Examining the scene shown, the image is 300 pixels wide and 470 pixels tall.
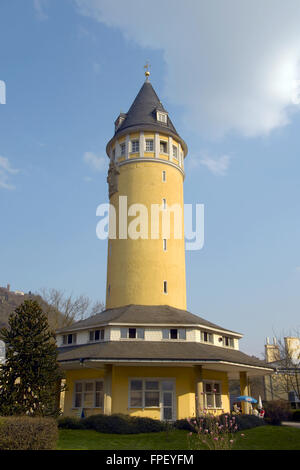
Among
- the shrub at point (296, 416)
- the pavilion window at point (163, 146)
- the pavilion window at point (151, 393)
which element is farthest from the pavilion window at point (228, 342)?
the pavilion window at point (163, 146)

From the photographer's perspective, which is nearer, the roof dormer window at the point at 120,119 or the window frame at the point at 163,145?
the window frame at the point at 163,145

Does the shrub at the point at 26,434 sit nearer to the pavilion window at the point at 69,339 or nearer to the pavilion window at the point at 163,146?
the pavilion window at the point at 69,339

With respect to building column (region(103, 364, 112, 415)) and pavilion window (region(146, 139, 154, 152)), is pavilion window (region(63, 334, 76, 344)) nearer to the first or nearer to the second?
building column (region(103, 364, 112, 415))

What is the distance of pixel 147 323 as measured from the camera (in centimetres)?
2998

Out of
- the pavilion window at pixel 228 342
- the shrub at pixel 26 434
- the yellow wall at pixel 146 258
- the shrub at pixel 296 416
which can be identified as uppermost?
the yellow wall at pixel 146 258

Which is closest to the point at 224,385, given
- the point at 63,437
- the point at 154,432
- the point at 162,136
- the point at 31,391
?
the point at 154,432

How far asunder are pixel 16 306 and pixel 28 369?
103 metres

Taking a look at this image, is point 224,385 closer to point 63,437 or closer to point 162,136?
point 63,437

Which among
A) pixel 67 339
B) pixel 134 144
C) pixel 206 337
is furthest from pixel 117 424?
pixel 134 144

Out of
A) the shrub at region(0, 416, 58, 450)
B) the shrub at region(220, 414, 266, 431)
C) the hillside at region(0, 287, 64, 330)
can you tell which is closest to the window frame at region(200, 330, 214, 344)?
the shrub at region(220, 414, 266, 431)

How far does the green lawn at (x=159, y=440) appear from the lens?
63.5 ft

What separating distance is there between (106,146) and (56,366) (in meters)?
27.1

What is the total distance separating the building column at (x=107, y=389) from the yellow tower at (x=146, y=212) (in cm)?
850

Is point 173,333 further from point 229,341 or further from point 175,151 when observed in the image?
point 175,151
